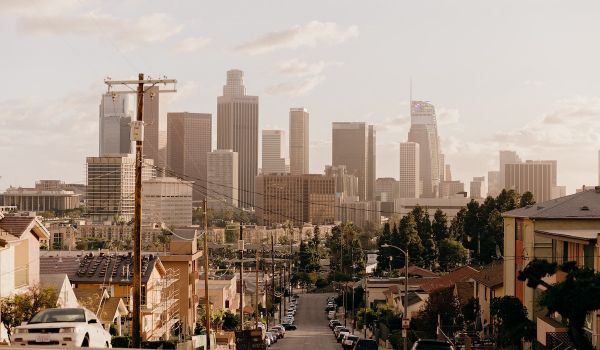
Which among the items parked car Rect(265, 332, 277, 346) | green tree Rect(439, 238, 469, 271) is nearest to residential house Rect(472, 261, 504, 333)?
parked car Rect(265, 332, 277, 346)

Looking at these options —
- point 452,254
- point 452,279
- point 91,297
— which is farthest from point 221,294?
point 91,297

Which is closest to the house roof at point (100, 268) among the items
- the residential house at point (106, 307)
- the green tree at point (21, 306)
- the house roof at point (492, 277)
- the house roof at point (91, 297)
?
the house roof at point (91, 297)

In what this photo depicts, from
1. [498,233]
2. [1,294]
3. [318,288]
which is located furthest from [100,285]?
[318,288]

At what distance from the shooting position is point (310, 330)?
9888 cm

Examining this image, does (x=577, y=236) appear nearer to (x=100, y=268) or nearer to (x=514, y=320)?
(x=514, y=320)

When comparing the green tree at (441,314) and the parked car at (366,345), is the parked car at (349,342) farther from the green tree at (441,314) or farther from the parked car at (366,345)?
the parked car at (366,345)

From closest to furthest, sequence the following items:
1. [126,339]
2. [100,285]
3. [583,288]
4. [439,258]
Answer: [583,288]
[126,339]
[100,285]
[439,258]

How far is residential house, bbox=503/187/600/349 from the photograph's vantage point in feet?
125

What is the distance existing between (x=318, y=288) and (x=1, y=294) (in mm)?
130991

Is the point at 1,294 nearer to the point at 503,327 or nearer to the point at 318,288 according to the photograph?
the point at 503,327

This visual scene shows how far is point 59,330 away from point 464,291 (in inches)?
1915

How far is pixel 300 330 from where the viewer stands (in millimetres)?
98375

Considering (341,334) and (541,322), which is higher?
(541,322)

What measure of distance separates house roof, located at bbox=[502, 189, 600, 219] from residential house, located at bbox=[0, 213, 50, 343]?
79.6ft
